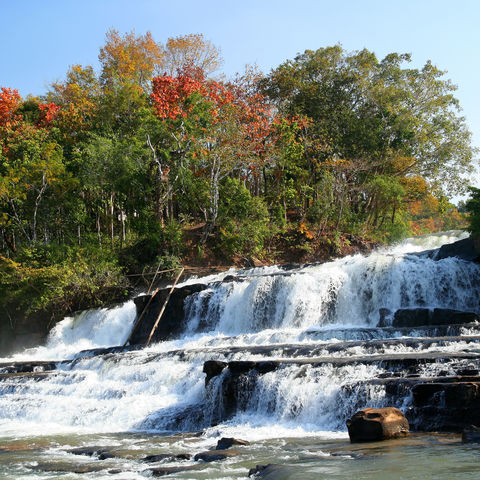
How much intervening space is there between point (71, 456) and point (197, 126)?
1744 centimetres

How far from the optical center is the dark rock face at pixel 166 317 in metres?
19.3

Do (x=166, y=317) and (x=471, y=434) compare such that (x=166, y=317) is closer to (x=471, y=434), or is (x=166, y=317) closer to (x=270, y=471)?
(x=471, y=434)

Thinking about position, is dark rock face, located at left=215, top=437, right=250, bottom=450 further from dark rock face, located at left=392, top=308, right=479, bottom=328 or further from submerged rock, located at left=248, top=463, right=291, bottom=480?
dark rock face, located at left=392, top=308, right=479, bottom=328

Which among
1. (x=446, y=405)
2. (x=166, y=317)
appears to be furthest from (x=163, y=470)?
(x=166, y=317)

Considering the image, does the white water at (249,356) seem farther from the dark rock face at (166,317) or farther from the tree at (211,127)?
the tree at (211,127)

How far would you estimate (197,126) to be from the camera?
24109 millimetres

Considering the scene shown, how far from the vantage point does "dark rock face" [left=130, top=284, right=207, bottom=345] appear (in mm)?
19344

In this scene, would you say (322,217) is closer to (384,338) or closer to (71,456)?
(384,338)

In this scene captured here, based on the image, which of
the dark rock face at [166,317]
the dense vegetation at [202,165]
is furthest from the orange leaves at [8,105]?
the dark rock face at [166,317]

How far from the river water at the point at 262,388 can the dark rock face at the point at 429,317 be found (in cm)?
111

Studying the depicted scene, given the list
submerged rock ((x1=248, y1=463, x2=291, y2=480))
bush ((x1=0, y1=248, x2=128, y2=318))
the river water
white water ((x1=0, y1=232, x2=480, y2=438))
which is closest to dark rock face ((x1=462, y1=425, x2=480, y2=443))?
the river water

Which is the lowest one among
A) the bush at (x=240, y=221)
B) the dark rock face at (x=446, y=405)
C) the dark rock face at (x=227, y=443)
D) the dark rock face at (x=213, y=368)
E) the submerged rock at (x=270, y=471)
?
the dark rock face at (x=227, y=443)

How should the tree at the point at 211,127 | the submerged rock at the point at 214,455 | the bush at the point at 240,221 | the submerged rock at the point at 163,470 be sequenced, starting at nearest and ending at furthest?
the submerged rock at the point at 163,470
the submerged rock at the point at 214,455
the tree at the point at 211,127
the bush at the point at 240,221

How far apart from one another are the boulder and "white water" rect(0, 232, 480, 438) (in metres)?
0.94
